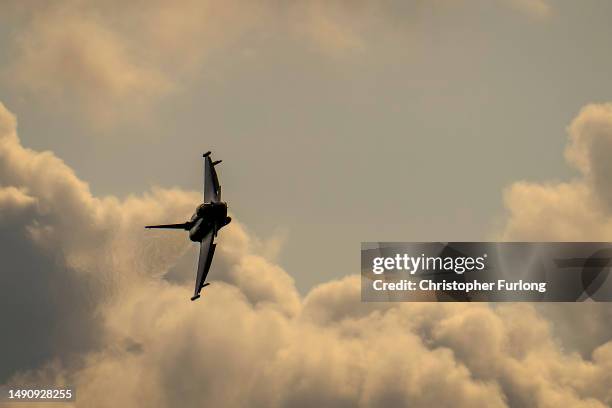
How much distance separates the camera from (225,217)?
181625 millimetres

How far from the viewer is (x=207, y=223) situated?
7165 inches

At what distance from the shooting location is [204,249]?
7288 inches

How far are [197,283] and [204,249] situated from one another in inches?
215

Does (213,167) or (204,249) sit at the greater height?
(213,167)

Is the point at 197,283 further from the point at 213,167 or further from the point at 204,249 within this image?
the point at 213,167

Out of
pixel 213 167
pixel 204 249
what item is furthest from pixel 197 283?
pixel 213 167

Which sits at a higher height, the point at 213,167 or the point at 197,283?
the point at 213,167

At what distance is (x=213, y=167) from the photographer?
19062 centimetres

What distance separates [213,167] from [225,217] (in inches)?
483

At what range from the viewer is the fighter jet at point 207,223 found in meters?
181

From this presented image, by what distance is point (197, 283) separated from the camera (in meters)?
186

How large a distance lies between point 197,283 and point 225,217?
11997 mm

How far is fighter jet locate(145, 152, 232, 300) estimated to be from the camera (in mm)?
180875
